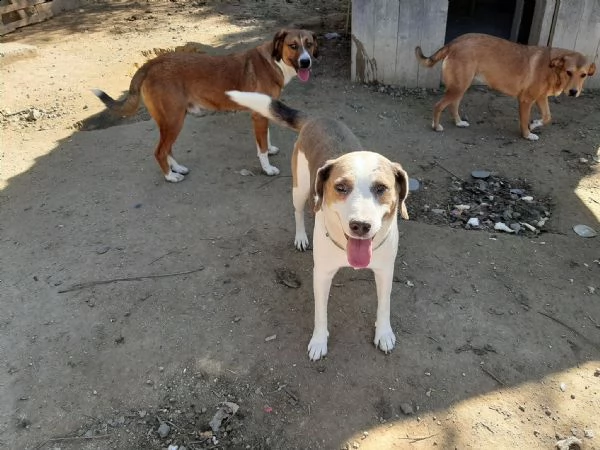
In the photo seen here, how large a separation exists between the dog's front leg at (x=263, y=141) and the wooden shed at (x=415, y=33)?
274 cm

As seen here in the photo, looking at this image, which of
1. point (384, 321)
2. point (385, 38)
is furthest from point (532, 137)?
point (384, 321)

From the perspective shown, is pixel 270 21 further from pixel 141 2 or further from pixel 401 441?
pixel 401 441

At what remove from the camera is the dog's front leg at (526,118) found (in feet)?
17.9

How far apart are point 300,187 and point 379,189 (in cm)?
119

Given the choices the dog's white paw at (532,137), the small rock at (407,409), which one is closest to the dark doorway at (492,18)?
the dog's white paw at (532,137)

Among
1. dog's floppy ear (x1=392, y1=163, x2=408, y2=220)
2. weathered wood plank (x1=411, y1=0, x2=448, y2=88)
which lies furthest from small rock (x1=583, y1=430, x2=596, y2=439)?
weathered wood plank (x1=411, y1=0, x2=448, y2=88)

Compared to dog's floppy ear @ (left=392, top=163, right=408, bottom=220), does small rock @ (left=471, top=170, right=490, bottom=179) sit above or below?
below

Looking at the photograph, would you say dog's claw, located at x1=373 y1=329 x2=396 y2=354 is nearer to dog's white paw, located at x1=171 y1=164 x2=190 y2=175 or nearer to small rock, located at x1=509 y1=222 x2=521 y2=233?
small rock, located at x1=509 y1=222 x2=521 y2=233

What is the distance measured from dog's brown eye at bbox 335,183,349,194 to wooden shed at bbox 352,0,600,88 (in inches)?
203

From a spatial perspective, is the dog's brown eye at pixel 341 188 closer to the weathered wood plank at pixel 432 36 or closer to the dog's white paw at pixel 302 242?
the dog's white paw at pixel 302 242

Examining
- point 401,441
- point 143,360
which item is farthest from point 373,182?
point 143,360

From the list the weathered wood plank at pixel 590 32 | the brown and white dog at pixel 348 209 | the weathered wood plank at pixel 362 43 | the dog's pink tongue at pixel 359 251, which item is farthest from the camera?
the weathered wood plank at pixel 362 43

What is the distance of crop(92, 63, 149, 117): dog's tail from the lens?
4535mm

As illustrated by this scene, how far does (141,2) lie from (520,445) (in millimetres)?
12015
